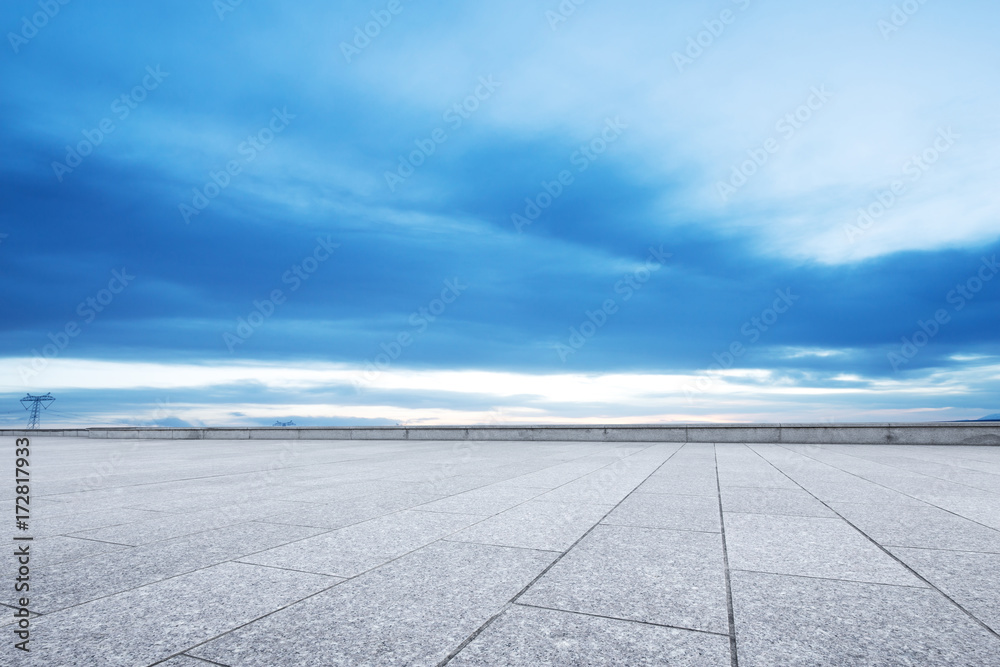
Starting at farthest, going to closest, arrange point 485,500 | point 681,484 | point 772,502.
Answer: point 681,484 → point 485,500 → point 772,502

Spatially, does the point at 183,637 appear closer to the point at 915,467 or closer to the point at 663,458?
the point at 663,458

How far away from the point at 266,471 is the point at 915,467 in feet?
45.4

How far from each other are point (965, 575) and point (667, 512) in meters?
2.91

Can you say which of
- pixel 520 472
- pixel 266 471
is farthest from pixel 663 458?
pixel 266 471

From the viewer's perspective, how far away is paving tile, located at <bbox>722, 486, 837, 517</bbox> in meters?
6.73

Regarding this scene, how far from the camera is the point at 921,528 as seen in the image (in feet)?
19.0

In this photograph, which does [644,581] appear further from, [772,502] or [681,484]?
[681,484]

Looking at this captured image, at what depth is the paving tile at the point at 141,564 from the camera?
3.90 metres

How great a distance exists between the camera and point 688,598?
372cm

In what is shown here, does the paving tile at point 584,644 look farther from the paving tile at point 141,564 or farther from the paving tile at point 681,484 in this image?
→ the paving tile at point 681,484

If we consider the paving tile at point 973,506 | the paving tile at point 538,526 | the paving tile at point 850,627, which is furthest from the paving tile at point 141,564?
the paving tile at point 973,506

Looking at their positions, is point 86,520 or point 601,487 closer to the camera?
point 86,520

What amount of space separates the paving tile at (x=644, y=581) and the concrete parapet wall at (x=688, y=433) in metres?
15.9

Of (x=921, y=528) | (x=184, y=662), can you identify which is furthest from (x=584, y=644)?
(x=921, y=528)
